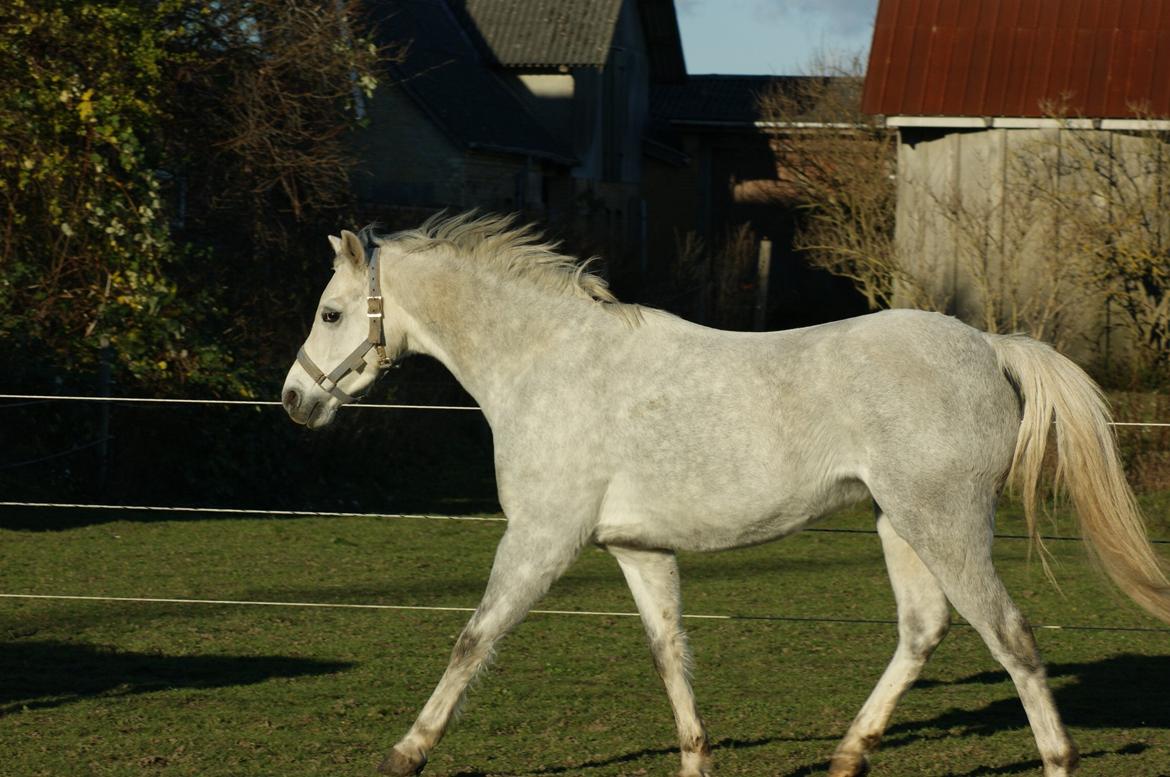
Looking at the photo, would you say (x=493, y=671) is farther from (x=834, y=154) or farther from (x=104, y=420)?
(x=834, y=154)

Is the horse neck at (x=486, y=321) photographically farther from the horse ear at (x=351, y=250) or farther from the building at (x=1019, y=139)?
the building at (x=1019, y=139)

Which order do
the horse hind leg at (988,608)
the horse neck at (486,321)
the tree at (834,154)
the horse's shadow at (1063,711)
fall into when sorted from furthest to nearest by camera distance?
the tree at (834,154), the horse's shadow at (1063,711), the horse neck at (486,321), the horse hind leg at (988,608)

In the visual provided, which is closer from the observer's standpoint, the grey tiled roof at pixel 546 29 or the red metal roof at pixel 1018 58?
the red metal roof at pixel 1018 58

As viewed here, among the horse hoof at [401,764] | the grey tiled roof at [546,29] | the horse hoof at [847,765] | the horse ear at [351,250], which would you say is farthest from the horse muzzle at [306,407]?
the grey tiled roof at [546,29]

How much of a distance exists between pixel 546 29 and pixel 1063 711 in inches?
947

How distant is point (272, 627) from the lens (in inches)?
298

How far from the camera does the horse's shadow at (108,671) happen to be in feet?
20.0

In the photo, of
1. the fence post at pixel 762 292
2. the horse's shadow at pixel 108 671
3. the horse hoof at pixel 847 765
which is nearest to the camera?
the horse hoof at pixel 847 765

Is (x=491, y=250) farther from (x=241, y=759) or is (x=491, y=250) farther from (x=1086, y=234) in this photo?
(x=1086, y=234)

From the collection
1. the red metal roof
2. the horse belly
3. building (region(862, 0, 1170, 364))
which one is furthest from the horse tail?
the red metal roof

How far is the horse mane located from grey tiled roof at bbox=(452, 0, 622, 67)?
74.0 ft

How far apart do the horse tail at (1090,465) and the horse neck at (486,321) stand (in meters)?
1.42

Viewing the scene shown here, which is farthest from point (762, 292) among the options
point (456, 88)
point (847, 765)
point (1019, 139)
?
point (847, 765)

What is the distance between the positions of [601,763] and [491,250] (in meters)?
1.87
